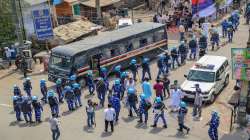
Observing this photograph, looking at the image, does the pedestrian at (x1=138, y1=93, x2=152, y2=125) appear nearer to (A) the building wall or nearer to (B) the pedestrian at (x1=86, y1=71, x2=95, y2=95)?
(B) the pedestrian at (x1=86, y1=71, x2=95, y2=95)

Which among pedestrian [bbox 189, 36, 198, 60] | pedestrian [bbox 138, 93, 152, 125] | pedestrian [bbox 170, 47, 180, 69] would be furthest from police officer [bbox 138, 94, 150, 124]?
pedestrian [bbox 189, 36, 198, 60]

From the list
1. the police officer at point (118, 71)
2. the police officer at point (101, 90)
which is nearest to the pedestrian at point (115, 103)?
the police officer at point (101, 90)

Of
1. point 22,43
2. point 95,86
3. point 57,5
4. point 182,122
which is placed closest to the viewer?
point 182,122

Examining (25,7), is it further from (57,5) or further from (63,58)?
(63,58)

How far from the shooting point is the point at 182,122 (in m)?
21.4

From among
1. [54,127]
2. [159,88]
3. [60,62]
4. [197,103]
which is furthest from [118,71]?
[54,127]

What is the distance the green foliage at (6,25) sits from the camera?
1423 inches

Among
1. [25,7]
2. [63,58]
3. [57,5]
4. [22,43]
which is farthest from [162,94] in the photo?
[57,5]

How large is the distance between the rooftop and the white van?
20.1ft

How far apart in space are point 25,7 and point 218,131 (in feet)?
73.0

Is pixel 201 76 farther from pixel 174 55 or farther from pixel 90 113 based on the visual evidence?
pixel 90 113

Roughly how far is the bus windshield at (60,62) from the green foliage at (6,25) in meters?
8.93

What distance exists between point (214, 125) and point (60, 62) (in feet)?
38.4

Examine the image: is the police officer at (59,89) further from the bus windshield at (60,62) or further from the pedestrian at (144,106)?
the pedestrian at (144,106)
